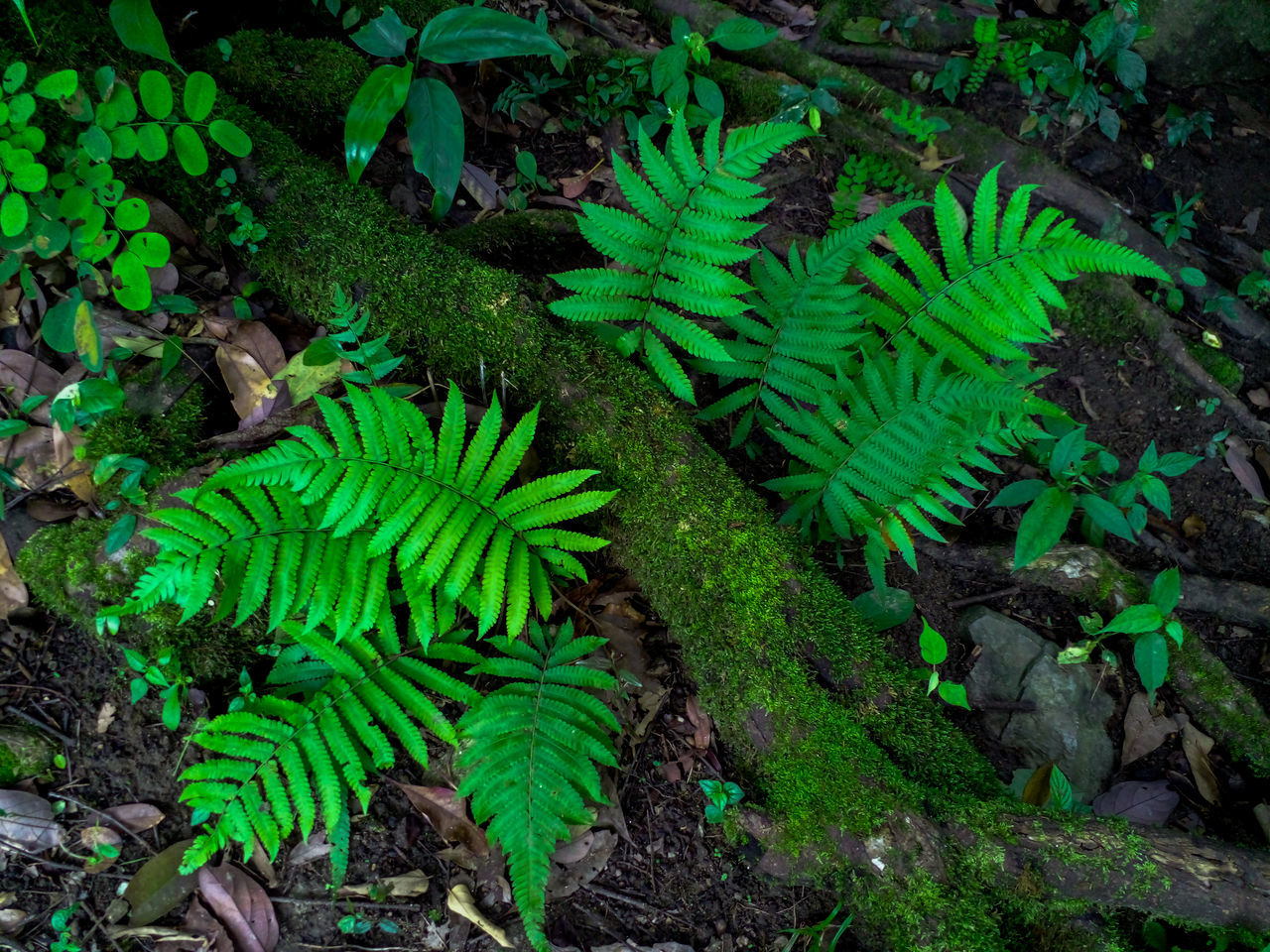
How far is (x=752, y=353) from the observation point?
3043mm

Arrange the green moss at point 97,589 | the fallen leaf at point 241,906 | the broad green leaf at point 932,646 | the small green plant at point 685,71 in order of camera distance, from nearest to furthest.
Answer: the fallen leaf at point 241,906, the green moss at point 97,589, the broad green leaf at point 932,646, the small green plant at point 685,71

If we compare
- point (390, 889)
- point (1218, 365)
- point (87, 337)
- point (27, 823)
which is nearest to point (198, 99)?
point (87, 337)

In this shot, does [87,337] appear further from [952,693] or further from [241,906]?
[952,693]

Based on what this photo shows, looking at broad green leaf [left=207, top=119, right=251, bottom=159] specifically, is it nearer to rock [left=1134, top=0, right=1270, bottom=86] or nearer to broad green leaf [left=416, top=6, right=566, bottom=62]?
broad green leaf [left=416, top=6, right=566, bottom=62]

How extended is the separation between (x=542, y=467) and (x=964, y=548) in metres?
1.95

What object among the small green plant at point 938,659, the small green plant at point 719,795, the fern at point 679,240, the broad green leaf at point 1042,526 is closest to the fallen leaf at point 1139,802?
the small green plant at point 938,659

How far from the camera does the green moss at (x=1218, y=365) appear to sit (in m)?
3.93

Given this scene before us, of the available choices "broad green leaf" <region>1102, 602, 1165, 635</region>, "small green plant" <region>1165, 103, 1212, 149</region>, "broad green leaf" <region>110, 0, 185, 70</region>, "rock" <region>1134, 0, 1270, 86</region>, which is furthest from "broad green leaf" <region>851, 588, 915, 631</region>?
"rock" <region>1134, 0, 1270, 86</region>

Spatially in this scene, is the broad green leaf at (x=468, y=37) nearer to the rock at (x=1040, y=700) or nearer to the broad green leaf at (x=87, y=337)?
the broad green leaf at (x=87, y=337)

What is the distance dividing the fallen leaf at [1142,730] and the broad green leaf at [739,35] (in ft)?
12.1

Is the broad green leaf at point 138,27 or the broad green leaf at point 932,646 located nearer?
the broad green leaf at point 138,27

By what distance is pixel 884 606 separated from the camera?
9.09ft

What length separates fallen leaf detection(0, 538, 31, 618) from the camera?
2.46 meters

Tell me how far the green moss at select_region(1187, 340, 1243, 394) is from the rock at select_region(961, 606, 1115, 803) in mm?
2035
